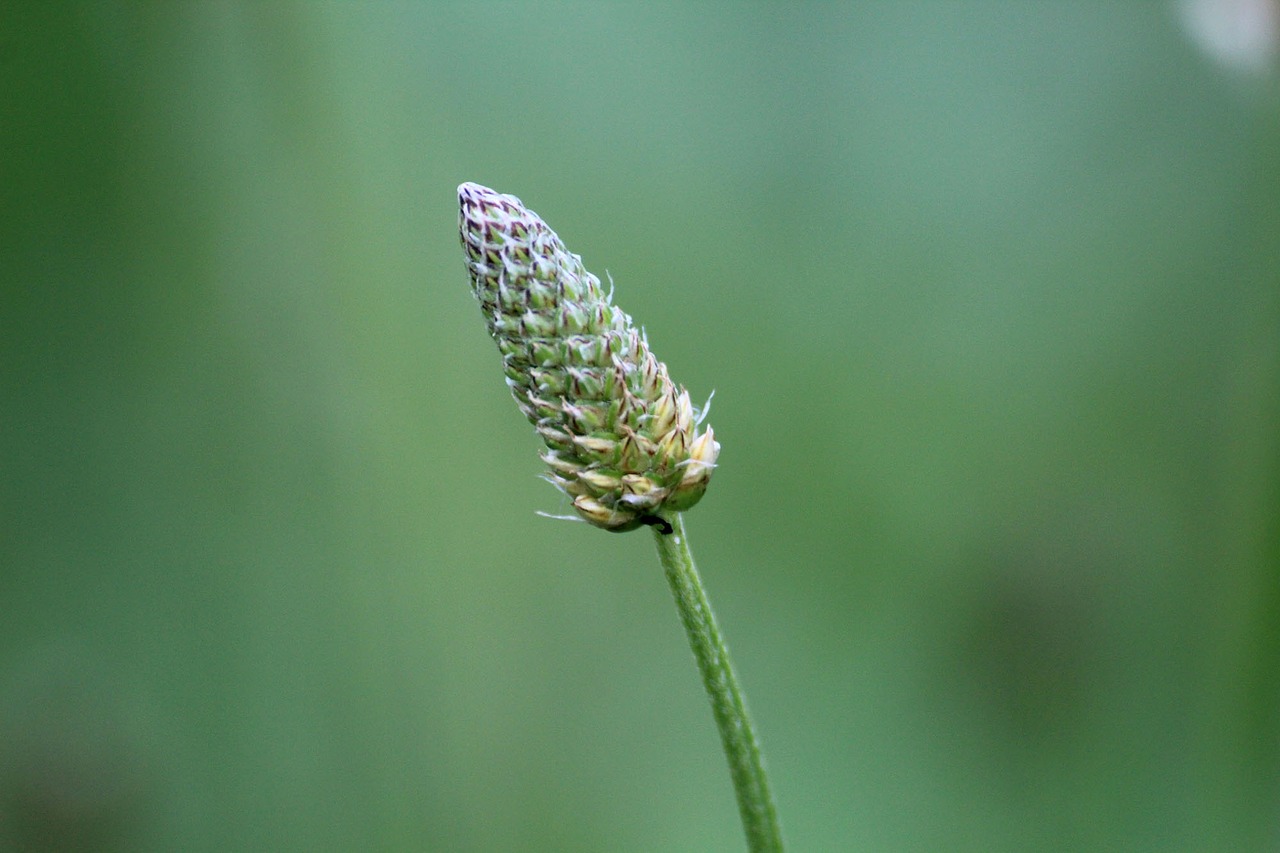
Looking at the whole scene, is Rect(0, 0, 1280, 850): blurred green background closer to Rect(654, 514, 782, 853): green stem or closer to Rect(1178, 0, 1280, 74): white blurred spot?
Rect(1178, 0, 1280, 74): white blurred spot

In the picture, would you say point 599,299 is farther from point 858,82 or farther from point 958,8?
point 958,8

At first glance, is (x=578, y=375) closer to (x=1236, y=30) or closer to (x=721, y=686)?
(x=721, y=686)

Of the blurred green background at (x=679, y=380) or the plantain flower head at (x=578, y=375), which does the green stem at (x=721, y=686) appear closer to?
the plantain flower head at (x=578, y=375)

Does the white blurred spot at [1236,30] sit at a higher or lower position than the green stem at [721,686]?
higher

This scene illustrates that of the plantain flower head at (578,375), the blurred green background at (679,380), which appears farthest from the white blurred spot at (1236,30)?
the plantain flower head at (578,375)

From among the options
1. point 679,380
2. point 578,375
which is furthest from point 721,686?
point 679,380

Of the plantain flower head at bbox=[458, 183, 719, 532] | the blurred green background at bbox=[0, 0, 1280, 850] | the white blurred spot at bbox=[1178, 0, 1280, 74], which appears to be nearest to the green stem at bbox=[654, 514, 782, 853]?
the plantain flower head at bbox=[458, 183, 719, 532]

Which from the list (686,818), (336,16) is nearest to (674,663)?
(686,818)
